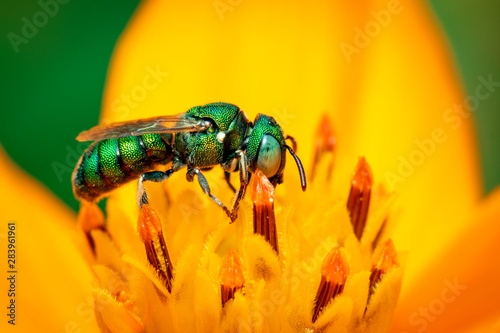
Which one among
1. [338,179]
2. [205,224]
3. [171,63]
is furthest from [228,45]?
[205,224]

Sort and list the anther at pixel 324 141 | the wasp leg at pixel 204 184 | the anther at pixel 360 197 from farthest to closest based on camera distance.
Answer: the anther at pixel 324 141, the anther at pixel 360 197, the wasp leg at pixel 204 184

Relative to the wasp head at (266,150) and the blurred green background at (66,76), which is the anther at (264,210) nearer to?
the wasp head at (266,150)

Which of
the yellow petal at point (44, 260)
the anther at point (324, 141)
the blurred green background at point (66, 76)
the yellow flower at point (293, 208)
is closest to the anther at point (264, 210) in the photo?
the yellow flower at point (293, 208)

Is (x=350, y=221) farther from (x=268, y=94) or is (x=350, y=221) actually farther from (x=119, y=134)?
(x=268, y=94)

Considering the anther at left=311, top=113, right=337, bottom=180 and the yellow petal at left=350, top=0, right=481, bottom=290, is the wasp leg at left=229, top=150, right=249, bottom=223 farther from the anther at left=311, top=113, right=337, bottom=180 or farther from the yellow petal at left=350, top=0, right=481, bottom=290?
the yellow petal at left=350, top=0, right=481, bottom=290

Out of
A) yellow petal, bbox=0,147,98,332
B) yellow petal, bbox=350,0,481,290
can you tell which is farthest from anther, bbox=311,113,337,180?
yellow petal, bbox=0,147,98,332

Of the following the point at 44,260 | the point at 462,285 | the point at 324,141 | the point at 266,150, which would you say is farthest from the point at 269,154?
the point at 44,260
